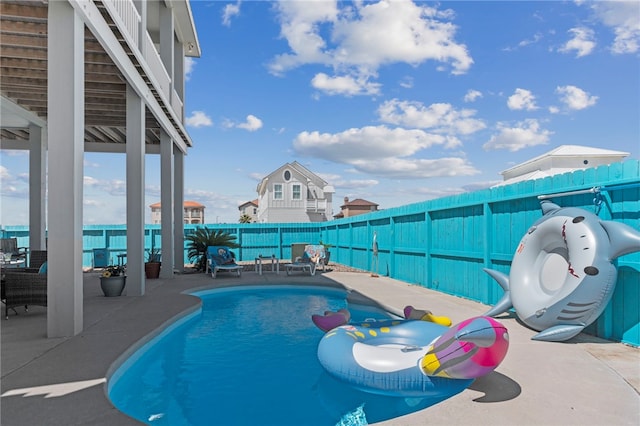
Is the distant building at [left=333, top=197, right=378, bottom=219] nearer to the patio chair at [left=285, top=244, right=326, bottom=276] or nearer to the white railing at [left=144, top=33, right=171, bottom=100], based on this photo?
the patio chair at [left=285, top=244, right=326, bottom=276]

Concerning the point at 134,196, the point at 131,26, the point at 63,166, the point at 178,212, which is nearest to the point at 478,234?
the point at 63,166

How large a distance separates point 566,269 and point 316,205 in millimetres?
26457

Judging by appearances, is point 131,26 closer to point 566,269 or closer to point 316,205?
point 566,269

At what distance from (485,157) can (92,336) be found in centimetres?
1491

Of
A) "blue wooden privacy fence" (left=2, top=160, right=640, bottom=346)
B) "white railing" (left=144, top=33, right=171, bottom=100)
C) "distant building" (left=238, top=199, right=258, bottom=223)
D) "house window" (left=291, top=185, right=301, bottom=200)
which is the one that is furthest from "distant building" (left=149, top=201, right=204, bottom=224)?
"white railing" (left=144, top=33, right=171, bottom=100)

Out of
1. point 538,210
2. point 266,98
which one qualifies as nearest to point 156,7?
point 266,98

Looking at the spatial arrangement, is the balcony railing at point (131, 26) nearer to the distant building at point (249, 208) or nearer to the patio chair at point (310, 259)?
the patio chair at point (310, 259)

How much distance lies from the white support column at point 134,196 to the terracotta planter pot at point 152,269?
3023 mm

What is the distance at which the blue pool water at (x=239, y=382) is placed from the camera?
3174mm

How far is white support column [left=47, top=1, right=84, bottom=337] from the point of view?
15.0 feet

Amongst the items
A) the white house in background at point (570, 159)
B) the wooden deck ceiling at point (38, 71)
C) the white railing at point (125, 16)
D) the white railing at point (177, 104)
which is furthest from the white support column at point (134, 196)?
the white house in background at point (570, 159)

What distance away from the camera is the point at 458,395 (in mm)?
3033

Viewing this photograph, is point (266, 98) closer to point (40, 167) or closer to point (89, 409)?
point (40, 167)

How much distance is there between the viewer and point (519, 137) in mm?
32906
